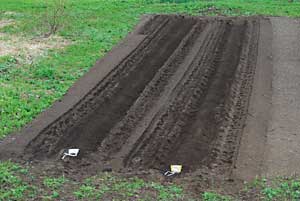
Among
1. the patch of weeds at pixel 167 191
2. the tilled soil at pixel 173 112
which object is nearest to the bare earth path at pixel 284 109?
the tilled soil at pixel 173 112

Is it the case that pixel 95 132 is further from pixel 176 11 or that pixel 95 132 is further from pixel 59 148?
pixel 176 11

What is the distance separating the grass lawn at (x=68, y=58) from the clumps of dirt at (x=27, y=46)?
13 centimetres

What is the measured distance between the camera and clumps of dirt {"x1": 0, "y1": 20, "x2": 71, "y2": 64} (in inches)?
684

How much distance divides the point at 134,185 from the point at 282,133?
3.77 metres

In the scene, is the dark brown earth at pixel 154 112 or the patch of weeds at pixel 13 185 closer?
the patch of weeds at pixel 13 185

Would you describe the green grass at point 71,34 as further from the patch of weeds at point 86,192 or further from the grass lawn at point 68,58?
the patch of weeds at point 86,192

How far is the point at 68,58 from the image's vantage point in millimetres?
17234

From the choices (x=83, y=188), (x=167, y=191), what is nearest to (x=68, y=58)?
(x=83, y=188)

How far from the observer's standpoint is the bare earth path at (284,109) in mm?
10977

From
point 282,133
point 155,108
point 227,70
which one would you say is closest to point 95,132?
point 155,108

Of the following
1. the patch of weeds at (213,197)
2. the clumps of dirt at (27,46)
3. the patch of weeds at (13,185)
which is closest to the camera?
the patch of weeds at (213,197)

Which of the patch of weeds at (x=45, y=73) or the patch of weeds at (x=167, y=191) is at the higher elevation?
the patch of weeds at (x=45, y=73)

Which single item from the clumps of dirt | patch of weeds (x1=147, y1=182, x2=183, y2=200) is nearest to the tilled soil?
patch of weeds (x1=147, y1=182, x2=183, y2=200)

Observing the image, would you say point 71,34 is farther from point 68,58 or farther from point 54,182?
point 54,182
